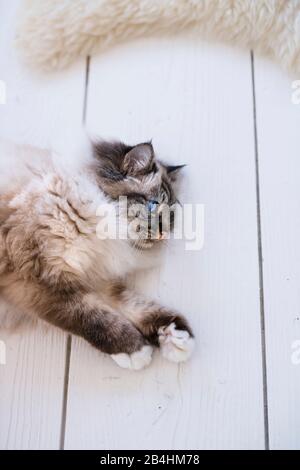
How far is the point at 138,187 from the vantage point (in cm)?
130

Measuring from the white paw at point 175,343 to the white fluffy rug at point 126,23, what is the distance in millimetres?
836

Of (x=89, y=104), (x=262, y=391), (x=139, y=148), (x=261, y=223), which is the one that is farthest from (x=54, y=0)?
(x=262, y=391)

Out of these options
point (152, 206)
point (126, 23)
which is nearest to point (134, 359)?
point (152, 206)

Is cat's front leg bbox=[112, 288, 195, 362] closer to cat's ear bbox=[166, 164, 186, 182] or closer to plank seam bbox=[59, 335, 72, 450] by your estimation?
plank seam bbox=[59, 335, 72, 450]

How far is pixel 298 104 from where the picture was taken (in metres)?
1.52

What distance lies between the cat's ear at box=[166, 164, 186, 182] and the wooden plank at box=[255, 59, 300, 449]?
0.23 m

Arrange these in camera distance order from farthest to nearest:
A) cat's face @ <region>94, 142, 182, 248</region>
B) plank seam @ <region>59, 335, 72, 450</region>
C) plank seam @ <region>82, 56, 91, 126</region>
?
1. plank seam @ <region>82, 56, 91, 126</region>
2. cat's face @ <region>94, 142, 182, 248</region>
3. plank seam @ <region>59, 335, 72, 450</region>

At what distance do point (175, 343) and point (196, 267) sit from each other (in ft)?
0.75

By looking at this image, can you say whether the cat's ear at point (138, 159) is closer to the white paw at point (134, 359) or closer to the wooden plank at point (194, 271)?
the wooden plank at point (194, 271)

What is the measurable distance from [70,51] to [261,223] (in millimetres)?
759

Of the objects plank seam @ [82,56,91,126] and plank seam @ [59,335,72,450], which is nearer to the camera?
plank seam @ [59,335,72,450]

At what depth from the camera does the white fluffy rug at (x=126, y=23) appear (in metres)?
1.53

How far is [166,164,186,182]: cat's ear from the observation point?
1.39 metres

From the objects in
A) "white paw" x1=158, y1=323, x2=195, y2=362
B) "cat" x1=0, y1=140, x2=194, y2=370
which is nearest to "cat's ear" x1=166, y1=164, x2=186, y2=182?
"cat" x1=0, y1=140, x2=194, y2=370
